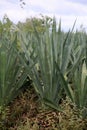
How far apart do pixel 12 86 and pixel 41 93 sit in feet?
1.28

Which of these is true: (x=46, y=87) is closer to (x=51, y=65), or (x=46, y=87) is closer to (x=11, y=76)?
(x=51, y=65)

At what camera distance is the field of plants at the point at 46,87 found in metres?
3.50

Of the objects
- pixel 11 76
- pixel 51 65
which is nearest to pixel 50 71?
pixel 51 65

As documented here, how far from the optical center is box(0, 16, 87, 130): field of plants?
138 inches

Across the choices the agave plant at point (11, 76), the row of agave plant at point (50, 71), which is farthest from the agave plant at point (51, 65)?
the agave plant at point (11, 76)

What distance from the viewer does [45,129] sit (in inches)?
138

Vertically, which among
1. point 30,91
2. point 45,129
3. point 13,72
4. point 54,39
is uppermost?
point 54,39

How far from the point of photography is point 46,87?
3785 millimetres

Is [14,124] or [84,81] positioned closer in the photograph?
[84,81]

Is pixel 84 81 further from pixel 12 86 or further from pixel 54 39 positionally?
pixel 12 86

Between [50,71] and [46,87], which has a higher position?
[50,71]

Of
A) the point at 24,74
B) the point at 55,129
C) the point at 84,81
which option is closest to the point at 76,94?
the point at 84,81

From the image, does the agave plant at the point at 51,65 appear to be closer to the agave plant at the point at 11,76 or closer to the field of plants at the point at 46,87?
the field of plants at the point at 46,87

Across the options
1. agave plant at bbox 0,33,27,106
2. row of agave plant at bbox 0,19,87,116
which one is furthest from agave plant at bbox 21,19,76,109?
agave plant at bbox 0,33,27,106
